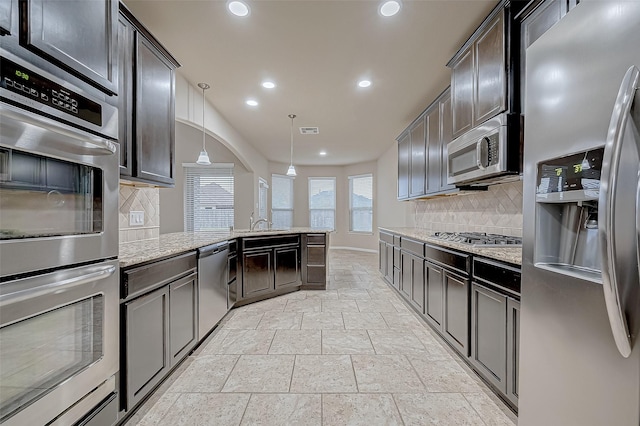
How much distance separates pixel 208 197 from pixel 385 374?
5.82 metres

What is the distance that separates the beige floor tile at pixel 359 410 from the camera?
1527 millimetres

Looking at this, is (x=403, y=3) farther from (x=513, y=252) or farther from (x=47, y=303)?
(x=47, y=303)

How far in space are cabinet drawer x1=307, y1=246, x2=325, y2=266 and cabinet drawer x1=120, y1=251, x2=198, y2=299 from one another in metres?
2.16

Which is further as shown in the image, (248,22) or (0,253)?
(248,22)

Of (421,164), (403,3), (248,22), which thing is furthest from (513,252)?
(248,22)

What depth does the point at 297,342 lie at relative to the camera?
8.13 ft

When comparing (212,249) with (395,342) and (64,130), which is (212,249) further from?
(395,342)

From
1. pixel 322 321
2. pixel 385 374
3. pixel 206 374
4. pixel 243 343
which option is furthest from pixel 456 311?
pixel 206 374

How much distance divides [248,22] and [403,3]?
121cm

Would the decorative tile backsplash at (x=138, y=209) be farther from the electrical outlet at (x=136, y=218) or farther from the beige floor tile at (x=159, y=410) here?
the beige floor tile at (x=159, y=410)

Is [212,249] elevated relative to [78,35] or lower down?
lower down

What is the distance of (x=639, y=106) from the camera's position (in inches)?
32.4

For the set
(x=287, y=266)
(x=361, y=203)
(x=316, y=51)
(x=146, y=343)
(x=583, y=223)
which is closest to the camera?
(x=583, y=223)

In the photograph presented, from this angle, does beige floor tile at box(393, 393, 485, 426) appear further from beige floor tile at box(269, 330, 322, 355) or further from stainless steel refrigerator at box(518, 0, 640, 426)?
beige floor tile at box(269, 330, 322, 355)
